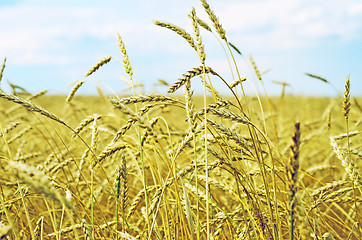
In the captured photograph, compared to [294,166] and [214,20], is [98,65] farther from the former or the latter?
[294,166]

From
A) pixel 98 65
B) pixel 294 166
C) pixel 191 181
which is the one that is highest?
pixel 98 65

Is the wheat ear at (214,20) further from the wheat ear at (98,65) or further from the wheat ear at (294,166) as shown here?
the wheat ear at (294,166)

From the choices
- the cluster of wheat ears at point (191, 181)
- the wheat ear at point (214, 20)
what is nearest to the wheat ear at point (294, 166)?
the cluster of wheat ears at point (191, 181)

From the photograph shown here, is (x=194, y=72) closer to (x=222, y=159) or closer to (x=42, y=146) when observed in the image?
(x=222, y=159)

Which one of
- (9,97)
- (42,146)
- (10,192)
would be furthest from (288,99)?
(9,97)

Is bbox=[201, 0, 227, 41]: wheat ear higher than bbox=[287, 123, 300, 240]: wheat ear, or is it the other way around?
bbox=[201, 0, 227, 41]: wheat ear

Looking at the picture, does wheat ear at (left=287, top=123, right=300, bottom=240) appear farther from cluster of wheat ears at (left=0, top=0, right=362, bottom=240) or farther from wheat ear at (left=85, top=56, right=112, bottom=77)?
wheat ear at (left=85, top=56, right=112, bottom=77)

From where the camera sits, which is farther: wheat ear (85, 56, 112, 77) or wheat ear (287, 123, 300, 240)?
wheat ear (85, 56, 112, 77)

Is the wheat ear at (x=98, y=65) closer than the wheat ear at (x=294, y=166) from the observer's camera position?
No

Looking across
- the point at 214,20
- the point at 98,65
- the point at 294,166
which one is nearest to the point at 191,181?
the point at 98,65

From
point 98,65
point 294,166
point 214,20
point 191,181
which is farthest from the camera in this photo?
point 191,181

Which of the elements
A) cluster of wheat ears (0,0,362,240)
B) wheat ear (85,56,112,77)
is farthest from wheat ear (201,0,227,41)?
wheat ear (85,56,112,77)

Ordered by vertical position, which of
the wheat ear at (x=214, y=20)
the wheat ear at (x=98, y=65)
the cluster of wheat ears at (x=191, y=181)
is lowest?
the cluster of wheat ears at (x=191, y=181)

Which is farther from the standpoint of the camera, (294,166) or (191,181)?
(191,181)
